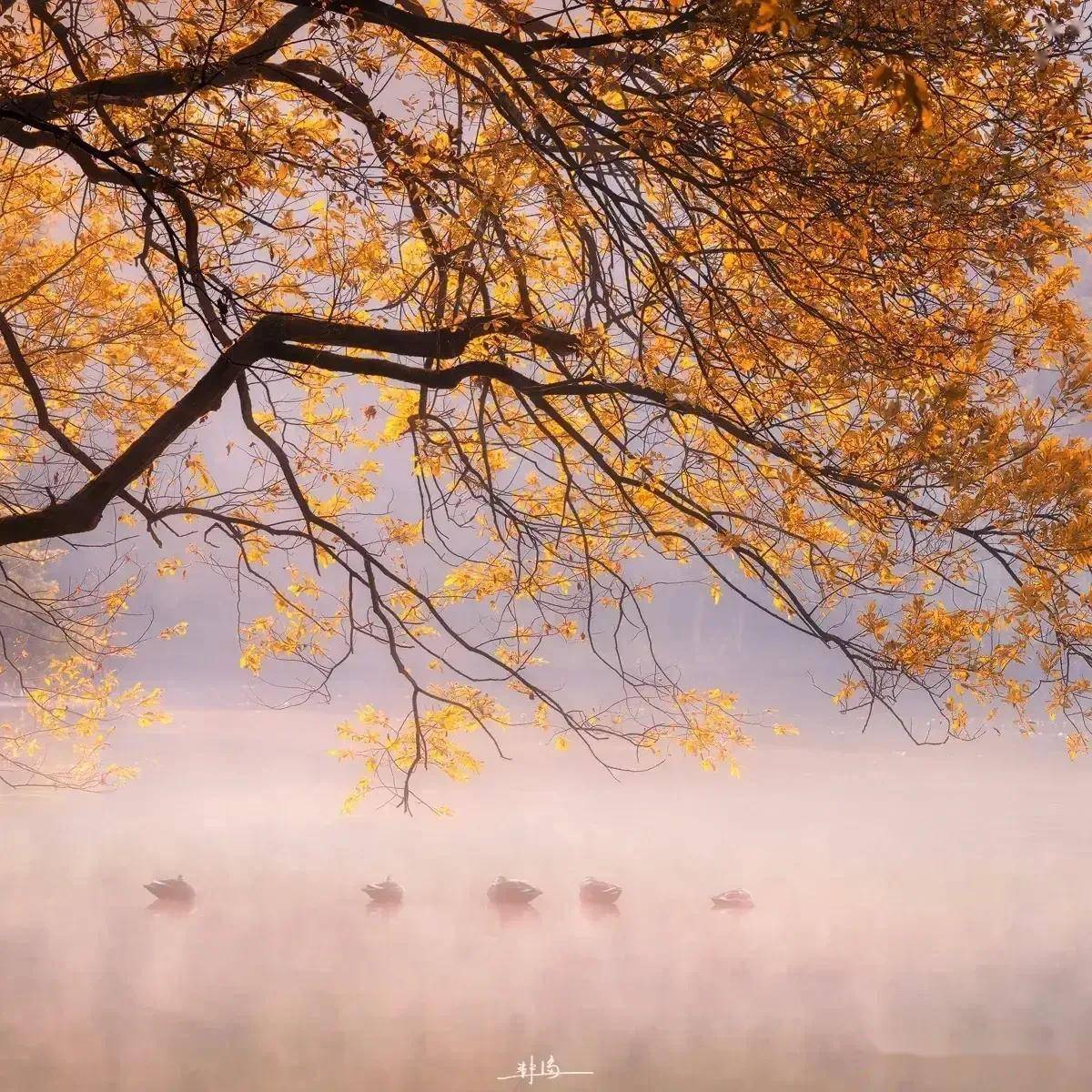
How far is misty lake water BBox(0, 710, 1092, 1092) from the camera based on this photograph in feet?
34.6

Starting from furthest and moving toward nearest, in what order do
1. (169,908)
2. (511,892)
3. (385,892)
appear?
(511,892) → (385,892) → (169,908)

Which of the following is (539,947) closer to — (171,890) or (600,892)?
(600,892)

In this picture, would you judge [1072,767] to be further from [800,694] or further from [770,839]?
[800,694]

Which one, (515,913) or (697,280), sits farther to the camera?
(515,913)

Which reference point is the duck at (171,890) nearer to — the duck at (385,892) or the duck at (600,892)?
the duck at (385,892)

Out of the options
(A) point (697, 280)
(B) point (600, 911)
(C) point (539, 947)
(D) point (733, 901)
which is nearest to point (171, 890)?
(C) point (539, 947)

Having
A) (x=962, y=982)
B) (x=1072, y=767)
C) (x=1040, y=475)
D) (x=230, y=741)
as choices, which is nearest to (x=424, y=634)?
(x=1040, y=475)

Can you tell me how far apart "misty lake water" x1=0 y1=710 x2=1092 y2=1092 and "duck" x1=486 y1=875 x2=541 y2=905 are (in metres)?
0.43

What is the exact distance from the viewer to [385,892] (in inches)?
669

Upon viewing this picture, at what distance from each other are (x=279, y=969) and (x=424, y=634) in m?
8.99

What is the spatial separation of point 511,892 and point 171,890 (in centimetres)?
547
